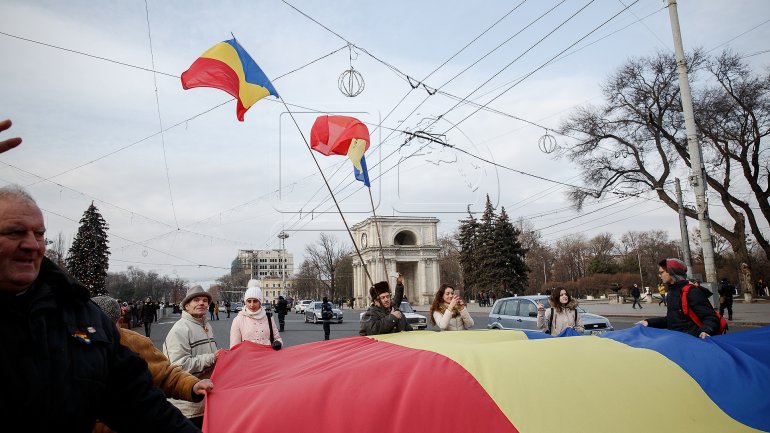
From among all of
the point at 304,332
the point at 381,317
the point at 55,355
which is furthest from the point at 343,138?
the point at 304,332

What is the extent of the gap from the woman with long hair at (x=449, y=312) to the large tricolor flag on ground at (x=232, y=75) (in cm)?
385

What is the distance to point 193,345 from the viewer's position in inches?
181

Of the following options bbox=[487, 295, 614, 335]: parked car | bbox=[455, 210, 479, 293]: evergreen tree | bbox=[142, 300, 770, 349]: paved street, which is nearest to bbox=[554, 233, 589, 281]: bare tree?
bbox=[455, 210, 479, 293]: evergreen tree

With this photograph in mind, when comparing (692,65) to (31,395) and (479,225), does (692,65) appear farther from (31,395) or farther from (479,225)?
(479,225)

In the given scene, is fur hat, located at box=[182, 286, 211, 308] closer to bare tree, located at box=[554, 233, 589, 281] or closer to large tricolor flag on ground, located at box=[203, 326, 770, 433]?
large tricolor flag on ground, located at box=[203, 326, 770, 433]

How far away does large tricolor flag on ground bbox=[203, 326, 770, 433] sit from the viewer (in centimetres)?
300

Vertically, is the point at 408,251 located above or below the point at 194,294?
above

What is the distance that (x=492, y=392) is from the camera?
10.7 feet

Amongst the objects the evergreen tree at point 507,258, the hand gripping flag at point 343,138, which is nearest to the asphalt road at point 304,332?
the hand gripping flag at point 343,138

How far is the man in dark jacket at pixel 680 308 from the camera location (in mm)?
5574

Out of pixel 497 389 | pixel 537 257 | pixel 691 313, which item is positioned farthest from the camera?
pixel 537 257

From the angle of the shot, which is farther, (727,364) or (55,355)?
(727,364)

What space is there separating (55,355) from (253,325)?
14.6ft

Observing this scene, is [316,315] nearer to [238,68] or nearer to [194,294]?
[238,68]
